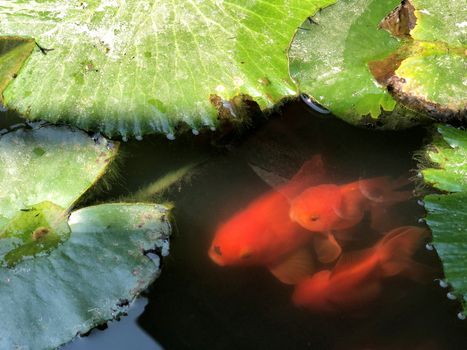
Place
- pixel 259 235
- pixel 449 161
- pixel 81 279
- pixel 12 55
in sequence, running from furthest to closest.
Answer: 1. pixel 12 55
2. pixel 259 235
3. pixel 449 161
4. pixel 81 279

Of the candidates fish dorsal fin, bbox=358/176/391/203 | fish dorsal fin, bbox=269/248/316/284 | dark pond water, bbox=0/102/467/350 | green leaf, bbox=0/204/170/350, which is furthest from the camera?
fish dorsal fin, bbox=358/176/391/203

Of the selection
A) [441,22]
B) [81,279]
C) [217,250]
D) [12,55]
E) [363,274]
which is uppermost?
[12,55]

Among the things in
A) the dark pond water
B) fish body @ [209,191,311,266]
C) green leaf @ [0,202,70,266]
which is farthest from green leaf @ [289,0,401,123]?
green leaf @ [0,202,70,266]

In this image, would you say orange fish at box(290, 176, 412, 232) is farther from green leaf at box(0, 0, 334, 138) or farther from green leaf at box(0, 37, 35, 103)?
green leaf at box(0, 37, 35, 103)

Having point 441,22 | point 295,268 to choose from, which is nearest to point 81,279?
point 295,268

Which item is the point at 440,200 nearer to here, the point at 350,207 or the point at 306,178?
the point at 350,207
